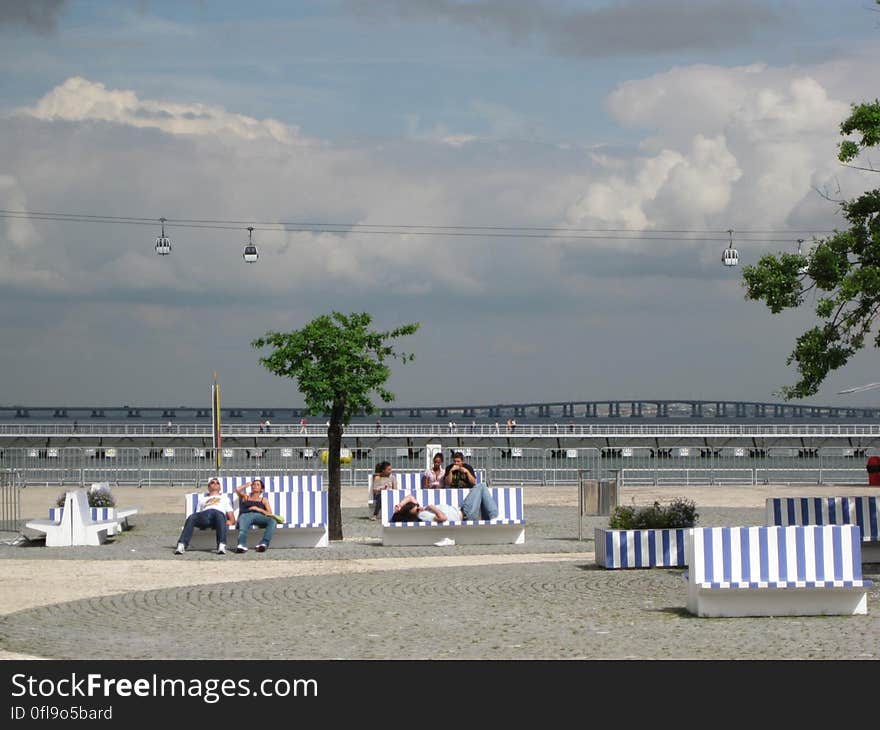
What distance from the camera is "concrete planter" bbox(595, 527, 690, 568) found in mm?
19156

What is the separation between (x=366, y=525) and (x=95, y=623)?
15039 millimetres

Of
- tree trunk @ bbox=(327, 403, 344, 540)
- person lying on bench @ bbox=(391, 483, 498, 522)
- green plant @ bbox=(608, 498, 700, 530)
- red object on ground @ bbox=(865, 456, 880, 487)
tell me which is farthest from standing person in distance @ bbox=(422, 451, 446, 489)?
red object on ground @ bbox=(865, 456, 880, 487)

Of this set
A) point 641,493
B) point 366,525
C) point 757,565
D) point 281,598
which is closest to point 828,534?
point 757,565

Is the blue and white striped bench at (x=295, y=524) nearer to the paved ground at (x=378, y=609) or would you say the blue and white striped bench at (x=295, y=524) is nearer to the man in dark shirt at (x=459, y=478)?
the paved ground at (x=378, y=609)

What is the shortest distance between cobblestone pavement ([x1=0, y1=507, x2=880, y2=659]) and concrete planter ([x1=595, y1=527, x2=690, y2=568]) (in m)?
0.28

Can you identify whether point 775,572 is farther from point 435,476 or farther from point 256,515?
point 435,476

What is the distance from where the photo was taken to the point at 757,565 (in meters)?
14.7

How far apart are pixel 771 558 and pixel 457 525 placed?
9.72 metres

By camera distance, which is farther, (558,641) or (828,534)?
(828,534)

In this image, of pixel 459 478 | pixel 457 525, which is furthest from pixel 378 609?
pixel 459 478

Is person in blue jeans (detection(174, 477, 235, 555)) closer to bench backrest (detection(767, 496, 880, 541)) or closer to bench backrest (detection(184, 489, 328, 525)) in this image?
bench backrest (detection(184, 489, 328, 525))

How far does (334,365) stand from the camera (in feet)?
81.6

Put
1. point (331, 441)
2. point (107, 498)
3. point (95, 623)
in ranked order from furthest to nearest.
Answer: point (107, 498), point (331, 441), point (95, 623)
